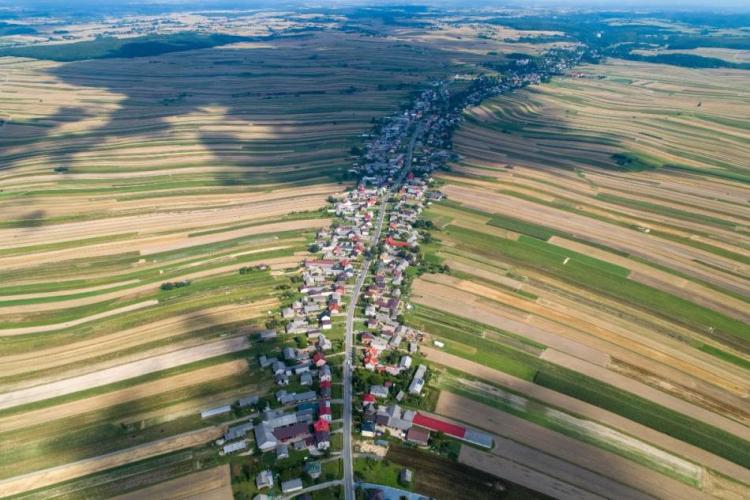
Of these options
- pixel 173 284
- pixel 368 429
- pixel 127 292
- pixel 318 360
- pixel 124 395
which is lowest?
pixel 127 292

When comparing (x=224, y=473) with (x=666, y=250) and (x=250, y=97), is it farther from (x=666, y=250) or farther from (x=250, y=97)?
(x=250, y=97)

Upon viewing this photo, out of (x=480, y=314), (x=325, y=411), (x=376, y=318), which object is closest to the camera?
(x=325, y=411)

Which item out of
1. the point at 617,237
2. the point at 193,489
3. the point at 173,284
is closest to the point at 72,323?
the point at 173,284

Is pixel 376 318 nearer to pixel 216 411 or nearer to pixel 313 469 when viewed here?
pixel 216 411

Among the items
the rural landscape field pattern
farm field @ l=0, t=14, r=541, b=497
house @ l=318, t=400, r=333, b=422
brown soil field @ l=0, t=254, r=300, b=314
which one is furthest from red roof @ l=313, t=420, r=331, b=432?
brown soil field @ l=0, t=254, r=300, b=314

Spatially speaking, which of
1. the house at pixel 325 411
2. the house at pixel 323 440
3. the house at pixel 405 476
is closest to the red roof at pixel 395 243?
the house at pixel 325 411

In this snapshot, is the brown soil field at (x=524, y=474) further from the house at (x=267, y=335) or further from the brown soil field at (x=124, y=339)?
the brown soil field at (x=124, y=339)

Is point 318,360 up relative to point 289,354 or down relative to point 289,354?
up
